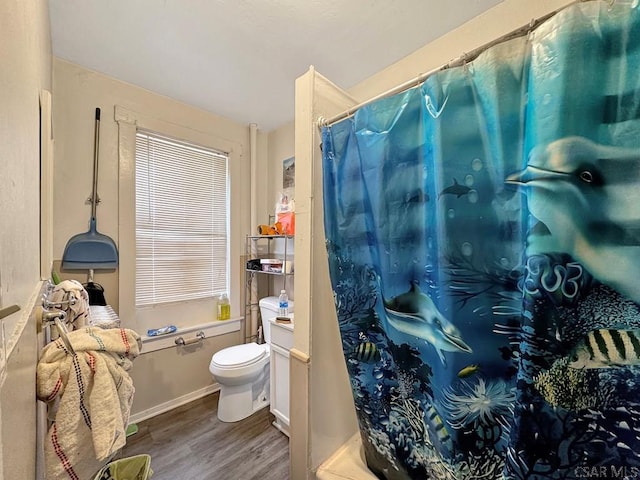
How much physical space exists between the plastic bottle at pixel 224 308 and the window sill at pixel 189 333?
0.15 ft

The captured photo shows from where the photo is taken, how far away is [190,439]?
1724 mm

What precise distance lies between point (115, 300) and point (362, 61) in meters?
2.41

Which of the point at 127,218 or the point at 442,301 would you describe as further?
the point at 127,218

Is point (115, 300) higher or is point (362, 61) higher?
point (362, 61)

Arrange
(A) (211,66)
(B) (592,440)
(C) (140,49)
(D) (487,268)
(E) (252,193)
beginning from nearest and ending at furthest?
1. (B) (592,440)
2. (D) (487,268)
3. (C) (140,49)
4. (A) (211,66)
5. (E) (252,193)

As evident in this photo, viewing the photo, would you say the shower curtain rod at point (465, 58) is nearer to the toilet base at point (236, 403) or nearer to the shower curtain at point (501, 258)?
the shower curtain at point (501, 258)

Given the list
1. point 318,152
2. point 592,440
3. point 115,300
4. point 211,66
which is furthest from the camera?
point 115,300

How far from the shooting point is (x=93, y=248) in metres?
1.75

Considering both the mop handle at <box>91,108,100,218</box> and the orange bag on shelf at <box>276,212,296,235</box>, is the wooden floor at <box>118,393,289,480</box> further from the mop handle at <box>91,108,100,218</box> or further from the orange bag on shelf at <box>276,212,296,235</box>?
the mop handle at <box>91,108,100,218</box>

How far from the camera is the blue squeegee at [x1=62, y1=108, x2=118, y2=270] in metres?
1.69

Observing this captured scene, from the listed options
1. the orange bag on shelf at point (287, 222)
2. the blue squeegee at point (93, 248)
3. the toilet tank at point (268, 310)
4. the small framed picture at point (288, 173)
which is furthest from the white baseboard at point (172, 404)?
the small framed picture at point (288, 173)

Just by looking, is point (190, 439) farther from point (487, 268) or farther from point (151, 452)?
point (487, 268)

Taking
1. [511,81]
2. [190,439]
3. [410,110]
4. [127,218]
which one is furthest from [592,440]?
[127,218]

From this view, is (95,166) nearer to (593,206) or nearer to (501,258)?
(501,258)
